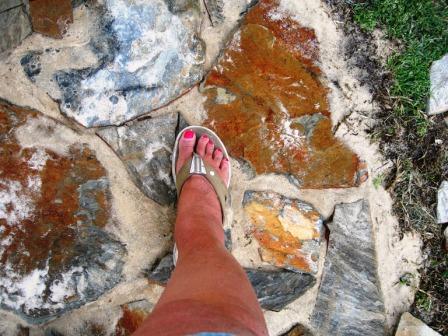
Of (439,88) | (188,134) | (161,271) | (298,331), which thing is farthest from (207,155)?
(439,88)

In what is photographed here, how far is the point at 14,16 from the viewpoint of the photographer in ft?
6.48

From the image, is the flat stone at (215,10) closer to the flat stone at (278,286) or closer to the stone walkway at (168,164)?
the stone walkway at (168,164)

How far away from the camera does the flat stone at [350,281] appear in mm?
2309

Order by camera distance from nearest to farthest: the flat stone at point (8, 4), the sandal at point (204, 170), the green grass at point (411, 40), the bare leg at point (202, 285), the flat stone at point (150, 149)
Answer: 1. the bare leg at point (202, 285)
2. the flat stone at point (8, 4)
3. the flat stone at point (150, 149)
4. the sandal at point (204, 170)
5. the green grass at point (411, 40)

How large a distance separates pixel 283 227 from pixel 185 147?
1.82ft

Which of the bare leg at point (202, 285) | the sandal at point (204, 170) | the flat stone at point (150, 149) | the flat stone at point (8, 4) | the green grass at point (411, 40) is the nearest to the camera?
the bare leg at point (202, 285)

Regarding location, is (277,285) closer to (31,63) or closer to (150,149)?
(150,149)

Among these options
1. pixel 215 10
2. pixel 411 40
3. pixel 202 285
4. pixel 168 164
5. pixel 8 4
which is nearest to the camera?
pixel 202 285

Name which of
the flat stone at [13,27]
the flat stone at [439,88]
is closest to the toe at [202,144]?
the flat stone at [13,27]

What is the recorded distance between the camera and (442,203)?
8.02 feet

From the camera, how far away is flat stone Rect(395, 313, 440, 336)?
236 cm

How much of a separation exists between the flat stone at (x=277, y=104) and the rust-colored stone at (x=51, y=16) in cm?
61

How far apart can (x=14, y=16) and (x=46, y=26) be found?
0.39 feet

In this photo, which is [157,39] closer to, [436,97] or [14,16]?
[14,16]
